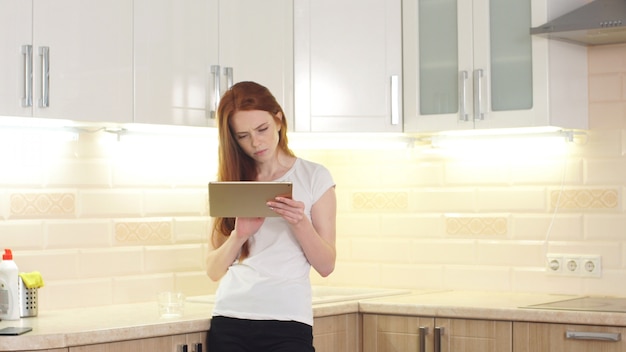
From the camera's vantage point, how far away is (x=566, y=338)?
3.21 metres

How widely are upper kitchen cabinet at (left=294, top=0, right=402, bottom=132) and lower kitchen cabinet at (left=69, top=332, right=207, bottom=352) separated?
3.31 feet

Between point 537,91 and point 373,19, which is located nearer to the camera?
point 537,91

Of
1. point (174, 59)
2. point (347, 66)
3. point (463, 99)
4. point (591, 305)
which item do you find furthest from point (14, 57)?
point (591, 305)

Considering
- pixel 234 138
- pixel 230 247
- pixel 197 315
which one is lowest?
pixel 197 315

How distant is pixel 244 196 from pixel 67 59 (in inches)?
31.4

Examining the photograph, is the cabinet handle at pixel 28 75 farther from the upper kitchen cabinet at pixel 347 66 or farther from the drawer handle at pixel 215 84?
the upper kitchen cabinet at pixel 347 66

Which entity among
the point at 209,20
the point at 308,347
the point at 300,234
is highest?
the point at 209,20

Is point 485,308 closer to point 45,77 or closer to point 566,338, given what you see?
point 566,338

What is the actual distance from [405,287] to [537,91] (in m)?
1.03

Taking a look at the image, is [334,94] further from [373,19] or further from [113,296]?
[113,296]

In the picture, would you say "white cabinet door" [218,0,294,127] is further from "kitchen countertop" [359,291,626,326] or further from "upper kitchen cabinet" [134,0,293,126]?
"kitchen countertop" [359,291,626,326]

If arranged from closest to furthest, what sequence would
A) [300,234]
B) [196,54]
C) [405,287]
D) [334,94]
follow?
[300,234] → [196,54] → [334,94] → [405,287]

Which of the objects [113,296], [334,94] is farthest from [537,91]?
[113,296]

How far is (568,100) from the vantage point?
3.68 m
